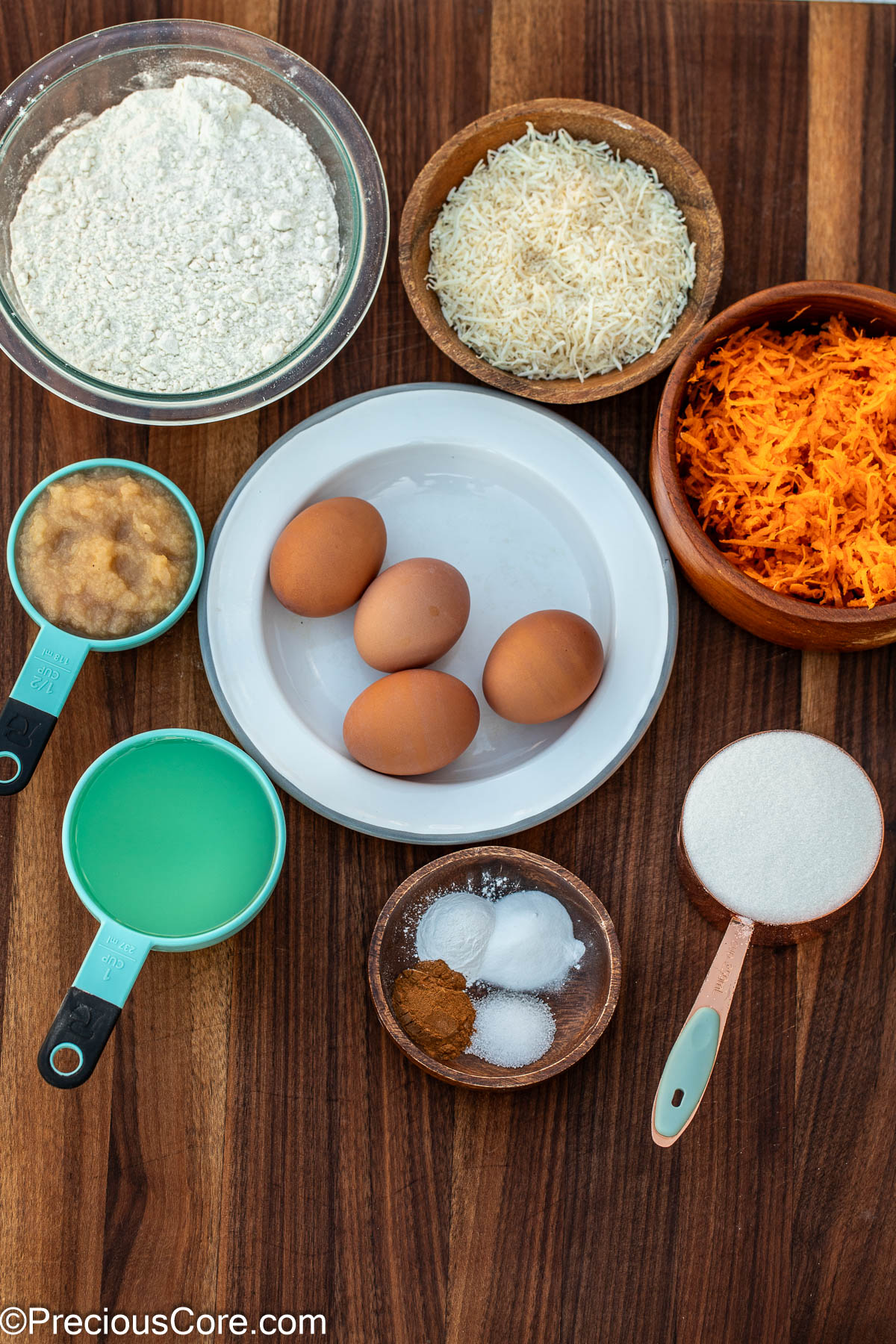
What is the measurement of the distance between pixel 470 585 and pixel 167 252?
0.53 metres

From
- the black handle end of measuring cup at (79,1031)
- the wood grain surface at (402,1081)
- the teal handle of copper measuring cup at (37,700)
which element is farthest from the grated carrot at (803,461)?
the black handle end of measuring cup at (79,1031)

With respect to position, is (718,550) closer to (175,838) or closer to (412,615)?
(412,615)

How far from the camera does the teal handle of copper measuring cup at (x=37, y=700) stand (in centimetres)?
108

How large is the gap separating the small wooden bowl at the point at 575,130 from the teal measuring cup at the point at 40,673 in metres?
0.39

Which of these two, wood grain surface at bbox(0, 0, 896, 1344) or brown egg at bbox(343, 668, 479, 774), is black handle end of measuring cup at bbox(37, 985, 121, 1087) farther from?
brown egg at bbox(343, 668, 479, 774)

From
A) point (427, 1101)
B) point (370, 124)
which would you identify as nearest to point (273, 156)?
point (370, 124)

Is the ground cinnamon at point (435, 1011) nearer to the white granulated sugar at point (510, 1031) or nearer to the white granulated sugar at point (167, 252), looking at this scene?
the white granulated sugar at point (510, 1031)

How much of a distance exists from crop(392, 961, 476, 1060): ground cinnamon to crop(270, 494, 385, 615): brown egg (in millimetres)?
455

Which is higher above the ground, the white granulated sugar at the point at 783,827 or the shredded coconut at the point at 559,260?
the shredded coconut at the point at 559,260

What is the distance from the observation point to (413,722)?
1093 millimetres

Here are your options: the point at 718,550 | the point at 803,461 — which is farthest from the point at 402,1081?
the point at 803,461

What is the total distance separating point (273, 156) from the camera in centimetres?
117

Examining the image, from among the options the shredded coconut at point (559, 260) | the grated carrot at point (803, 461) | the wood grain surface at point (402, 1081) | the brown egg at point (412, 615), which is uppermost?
the shredded coconut at point (559, 260)

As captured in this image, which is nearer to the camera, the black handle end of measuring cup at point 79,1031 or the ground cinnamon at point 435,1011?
the black handle end of measuring cup at point 79,1031
